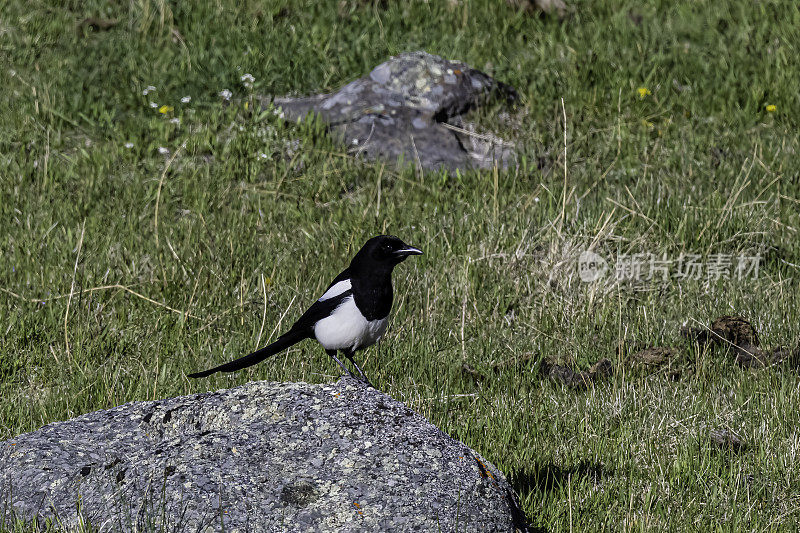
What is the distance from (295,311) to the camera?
5.50 m

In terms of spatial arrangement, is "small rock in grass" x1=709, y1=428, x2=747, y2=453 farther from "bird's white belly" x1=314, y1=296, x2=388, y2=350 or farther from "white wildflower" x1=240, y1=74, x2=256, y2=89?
"white wildflower" x1=240, y1=74, x2=256, y2=89

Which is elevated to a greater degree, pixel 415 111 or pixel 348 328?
pixel 348 328

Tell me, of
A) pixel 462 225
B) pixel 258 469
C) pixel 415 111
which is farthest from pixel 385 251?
pixel 415 111

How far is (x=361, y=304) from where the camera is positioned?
3.83m

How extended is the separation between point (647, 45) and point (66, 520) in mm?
7691

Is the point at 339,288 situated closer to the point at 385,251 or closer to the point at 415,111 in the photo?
the point at 385,251

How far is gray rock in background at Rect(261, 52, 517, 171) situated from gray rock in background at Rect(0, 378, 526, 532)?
4.69 meters

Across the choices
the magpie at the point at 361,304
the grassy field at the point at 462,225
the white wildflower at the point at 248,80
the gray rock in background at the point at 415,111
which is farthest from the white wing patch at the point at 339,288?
the white wildflower at the point at 248,80

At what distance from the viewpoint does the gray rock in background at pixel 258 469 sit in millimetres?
2697

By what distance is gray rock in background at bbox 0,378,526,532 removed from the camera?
270 cm

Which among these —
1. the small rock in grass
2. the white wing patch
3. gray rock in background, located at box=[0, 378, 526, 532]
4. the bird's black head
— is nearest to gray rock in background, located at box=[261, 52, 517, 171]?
the white wing patch

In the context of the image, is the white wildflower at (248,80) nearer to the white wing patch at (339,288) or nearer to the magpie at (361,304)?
the white wing patch at (339,288)

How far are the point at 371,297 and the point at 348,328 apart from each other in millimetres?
157

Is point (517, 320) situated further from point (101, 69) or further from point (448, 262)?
point (101, 69)
